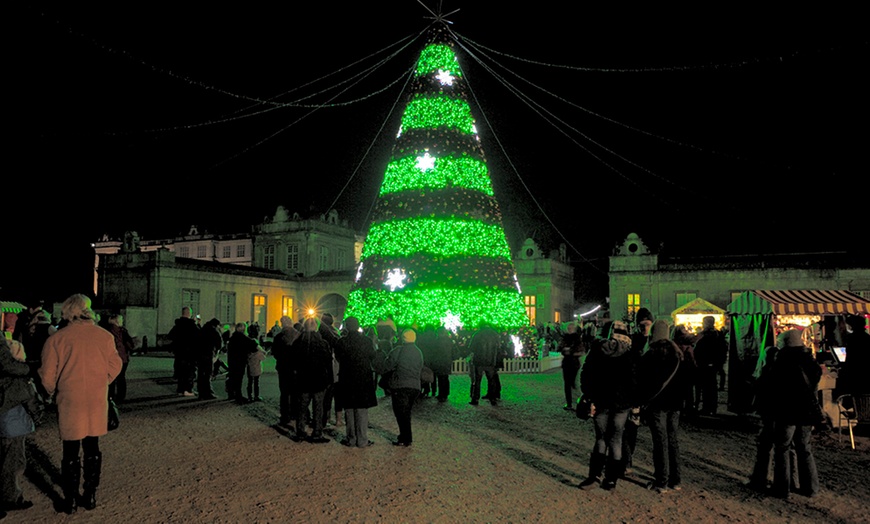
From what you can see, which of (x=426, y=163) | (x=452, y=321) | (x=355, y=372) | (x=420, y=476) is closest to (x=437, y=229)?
(x=426, y=163)

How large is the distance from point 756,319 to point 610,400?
320 inches

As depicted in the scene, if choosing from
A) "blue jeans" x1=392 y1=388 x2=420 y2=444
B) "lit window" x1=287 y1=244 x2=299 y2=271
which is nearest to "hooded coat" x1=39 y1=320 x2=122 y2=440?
"blue jeans" x1=392 y1=388 x2=420 y2=444

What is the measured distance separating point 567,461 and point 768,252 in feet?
132

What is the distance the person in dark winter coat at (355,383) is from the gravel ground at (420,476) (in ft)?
0.99

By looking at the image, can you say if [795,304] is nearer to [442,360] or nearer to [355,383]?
[442,360]

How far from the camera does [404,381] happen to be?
8.36m

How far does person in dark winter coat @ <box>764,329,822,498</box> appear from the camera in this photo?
238 inches

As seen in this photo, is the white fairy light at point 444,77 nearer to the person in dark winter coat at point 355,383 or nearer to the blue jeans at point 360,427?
the person in dark winter coat at point 355,383

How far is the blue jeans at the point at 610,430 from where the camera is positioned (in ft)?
20.4

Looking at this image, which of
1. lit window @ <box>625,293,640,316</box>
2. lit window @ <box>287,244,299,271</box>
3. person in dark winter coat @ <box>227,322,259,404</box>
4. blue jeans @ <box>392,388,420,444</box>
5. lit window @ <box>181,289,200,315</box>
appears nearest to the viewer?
blue jeans @ <box>392,388,420,444</box>

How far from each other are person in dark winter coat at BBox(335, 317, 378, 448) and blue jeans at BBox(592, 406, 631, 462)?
3.15 meters

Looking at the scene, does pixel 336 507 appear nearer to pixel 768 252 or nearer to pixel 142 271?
pixel 142 271

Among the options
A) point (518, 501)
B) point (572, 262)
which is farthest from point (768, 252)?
point (518, 501)

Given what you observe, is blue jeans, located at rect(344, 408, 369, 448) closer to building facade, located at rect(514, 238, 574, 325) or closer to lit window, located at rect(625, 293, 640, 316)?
lit window, located at rect(625, 293, 640, 316)
